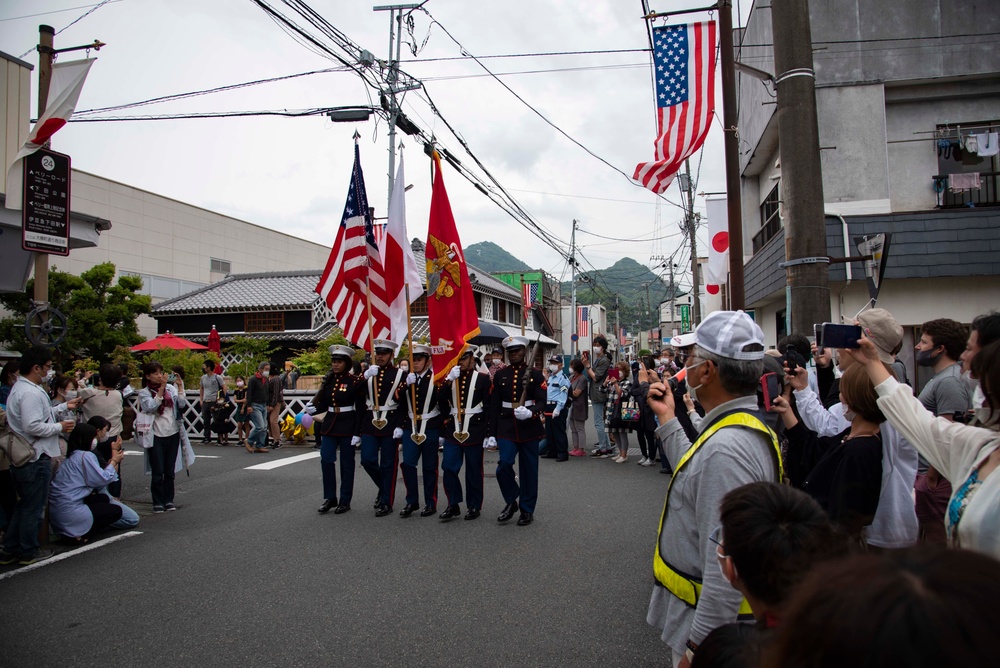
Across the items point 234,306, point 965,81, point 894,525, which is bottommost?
point 894,525

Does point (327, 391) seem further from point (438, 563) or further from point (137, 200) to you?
Result: point (137, 200)

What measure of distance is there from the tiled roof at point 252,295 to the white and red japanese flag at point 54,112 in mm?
18443

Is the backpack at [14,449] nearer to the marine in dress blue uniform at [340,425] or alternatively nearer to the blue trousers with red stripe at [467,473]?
the marine in dress blue uniform at [340,425]

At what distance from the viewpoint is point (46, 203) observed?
679cm

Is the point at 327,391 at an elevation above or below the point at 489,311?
below

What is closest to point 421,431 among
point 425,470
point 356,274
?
→ point 425,470

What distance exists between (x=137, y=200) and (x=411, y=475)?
30667 mm

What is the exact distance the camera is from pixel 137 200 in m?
31.7

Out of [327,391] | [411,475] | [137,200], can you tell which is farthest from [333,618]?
[137,200]

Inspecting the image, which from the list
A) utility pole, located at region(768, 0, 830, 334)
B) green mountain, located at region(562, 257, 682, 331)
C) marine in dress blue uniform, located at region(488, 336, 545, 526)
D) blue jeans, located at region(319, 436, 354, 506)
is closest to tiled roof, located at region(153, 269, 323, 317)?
blue jeans, located at region(319, 436, 354, 506)

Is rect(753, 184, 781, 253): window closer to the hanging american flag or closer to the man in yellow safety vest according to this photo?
the hanging american flag

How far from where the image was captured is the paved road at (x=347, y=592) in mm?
3920

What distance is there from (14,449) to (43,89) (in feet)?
13.6

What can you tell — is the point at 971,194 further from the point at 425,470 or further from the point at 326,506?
the point at 326,506
